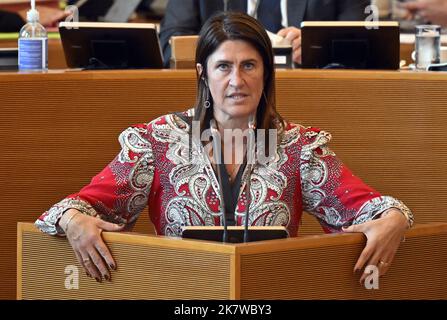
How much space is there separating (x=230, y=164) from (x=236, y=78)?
0.72 ft

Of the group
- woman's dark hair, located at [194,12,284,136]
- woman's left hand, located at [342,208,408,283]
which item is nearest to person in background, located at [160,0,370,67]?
woman's dark hair, located at [194,12,284,136]

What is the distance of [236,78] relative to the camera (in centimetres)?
286

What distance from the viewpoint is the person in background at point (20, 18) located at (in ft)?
20.1

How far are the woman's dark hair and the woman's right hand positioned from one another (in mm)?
451

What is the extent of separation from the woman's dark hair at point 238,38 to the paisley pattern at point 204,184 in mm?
52

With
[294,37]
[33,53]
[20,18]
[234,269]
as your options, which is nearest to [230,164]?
[234,269]

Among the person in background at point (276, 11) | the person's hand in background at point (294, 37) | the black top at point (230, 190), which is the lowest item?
the black top at point (230, 190)

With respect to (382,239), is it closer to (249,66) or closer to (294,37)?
(249,66)

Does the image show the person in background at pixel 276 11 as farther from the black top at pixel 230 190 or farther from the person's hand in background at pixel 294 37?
the black top at pixel 230 190

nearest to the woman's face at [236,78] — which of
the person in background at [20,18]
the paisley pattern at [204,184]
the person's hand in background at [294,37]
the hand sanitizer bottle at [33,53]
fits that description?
the paisley pattern at [204,184]

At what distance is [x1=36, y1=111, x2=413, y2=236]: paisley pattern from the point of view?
286 cm

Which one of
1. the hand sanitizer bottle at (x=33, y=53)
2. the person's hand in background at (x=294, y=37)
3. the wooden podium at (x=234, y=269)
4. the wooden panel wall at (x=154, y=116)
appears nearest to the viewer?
the wooden podium at (x=234, y=269)

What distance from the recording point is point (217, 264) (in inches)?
90.7

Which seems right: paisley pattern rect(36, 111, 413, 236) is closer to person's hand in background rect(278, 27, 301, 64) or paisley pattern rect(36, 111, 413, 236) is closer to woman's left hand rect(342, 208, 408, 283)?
woman's left hand rect(342, 208, 408, 283)
